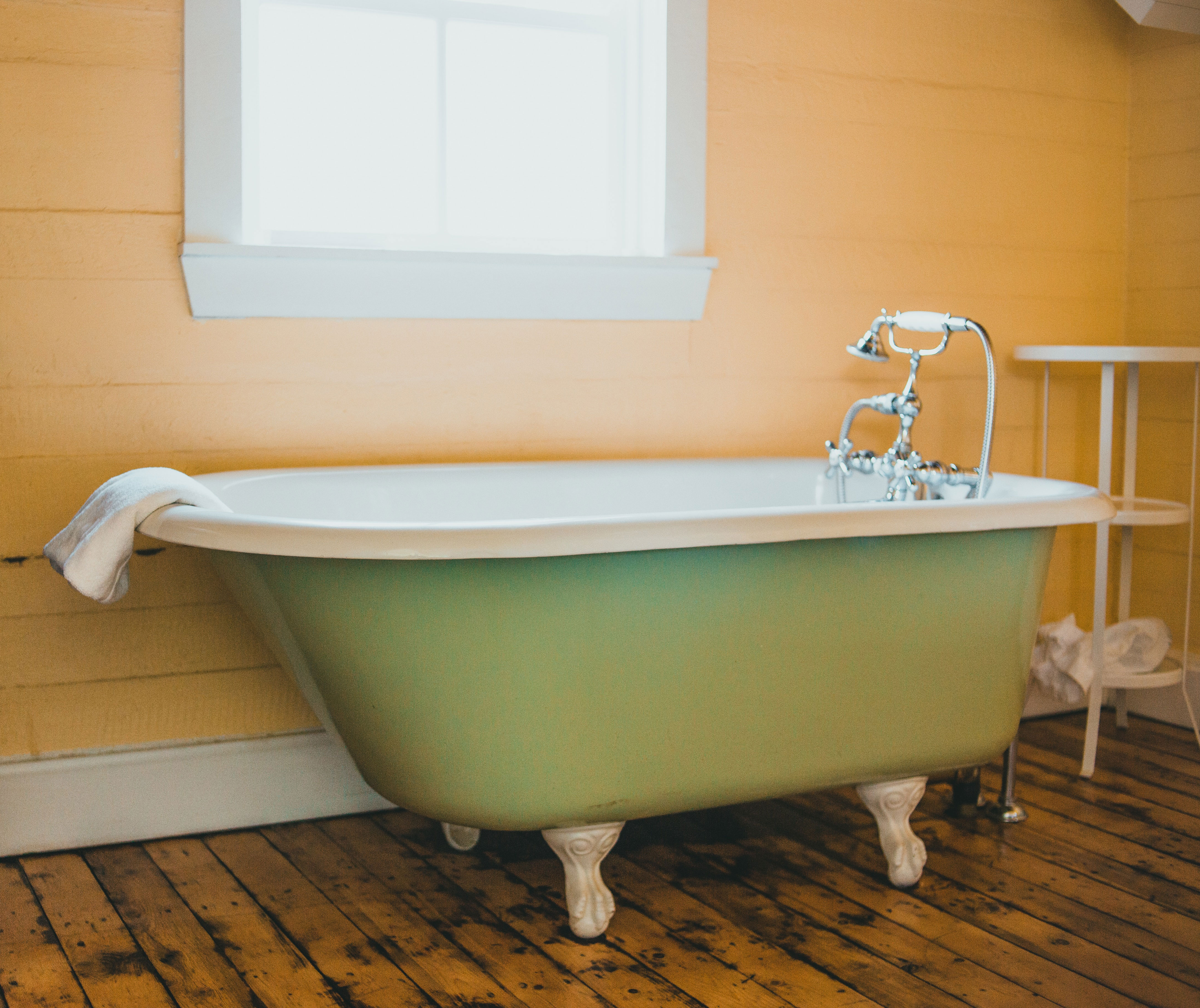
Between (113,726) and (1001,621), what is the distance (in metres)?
1.50

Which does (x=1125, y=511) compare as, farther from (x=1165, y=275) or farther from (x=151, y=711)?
(x=151, y=711)

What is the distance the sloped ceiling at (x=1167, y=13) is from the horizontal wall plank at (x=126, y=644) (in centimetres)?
225

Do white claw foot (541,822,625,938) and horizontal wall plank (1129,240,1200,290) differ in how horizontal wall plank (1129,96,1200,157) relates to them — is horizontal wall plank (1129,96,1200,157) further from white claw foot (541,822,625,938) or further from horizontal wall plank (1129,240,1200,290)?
white claw foot (541,822,625,938)

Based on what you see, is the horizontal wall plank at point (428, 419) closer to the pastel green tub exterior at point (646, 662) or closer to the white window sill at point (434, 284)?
the white window sill at point (434, 284)

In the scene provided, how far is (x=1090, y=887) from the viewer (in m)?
1.80

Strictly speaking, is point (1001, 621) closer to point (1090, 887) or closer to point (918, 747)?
point (918, 747)

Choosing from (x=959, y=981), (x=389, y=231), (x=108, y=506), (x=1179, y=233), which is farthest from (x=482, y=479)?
(x=1179, y=233)

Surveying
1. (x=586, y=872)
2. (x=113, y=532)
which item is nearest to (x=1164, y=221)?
(x=586, y=872)

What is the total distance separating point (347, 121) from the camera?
2252 millimetres

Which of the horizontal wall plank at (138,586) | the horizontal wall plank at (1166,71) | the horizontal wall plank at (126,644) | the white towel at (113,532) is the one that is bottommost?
the horizontal wall plank at (126,644)

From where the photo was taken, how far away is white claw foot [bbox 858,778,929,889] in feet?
5.89

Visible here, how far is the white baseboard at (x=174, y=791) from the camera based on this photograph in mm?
1956

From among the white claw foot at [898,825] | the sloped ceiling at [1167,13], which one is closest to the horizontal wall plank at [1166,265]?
the sloped ceiling at [1167,13]

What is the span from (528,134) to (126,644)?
50.2 inches
